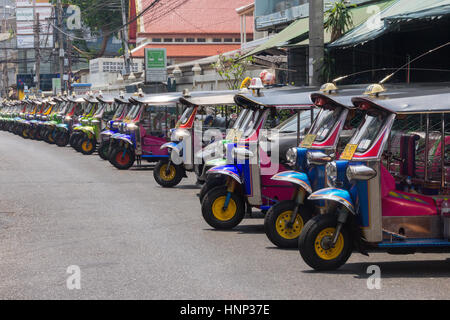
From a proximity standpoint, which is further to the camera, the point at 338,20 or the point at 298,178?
the point at 338,20

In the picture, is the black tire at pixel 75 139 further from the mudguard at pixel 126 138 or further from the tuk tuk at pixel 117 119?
the mudguard at pixel 126 138

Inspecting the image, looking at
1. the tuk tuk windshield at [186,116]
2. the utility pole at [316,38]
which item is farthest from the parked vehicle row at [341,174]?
the utility pole at [316,38]

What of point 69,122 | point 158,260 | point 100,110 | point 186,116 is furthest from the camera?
point 69,122

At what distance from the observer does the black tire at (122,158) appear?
21.0 m

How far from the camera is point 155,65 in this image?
3909 cm

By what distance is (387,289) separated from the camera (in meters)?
7.46

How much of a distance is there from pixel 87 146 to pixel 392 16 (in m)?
13.9

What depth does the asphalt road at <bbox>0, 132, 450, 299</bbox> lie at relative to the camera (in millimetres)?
7402

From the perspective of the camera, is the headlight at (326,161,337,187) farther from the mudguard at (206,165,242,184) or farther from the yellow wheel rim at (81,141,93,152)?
the yellow wheel rim at (81,141,93,152)

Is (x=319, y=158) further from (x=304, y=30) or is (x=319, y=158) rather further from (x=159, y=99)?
(x=304, y=30)

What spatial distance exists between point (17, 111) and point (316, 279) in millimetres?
40123

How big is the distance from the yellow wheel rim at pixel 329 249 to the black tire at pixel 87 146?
64.8 feet

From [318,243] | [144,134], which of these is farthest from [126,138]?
[318,243]
